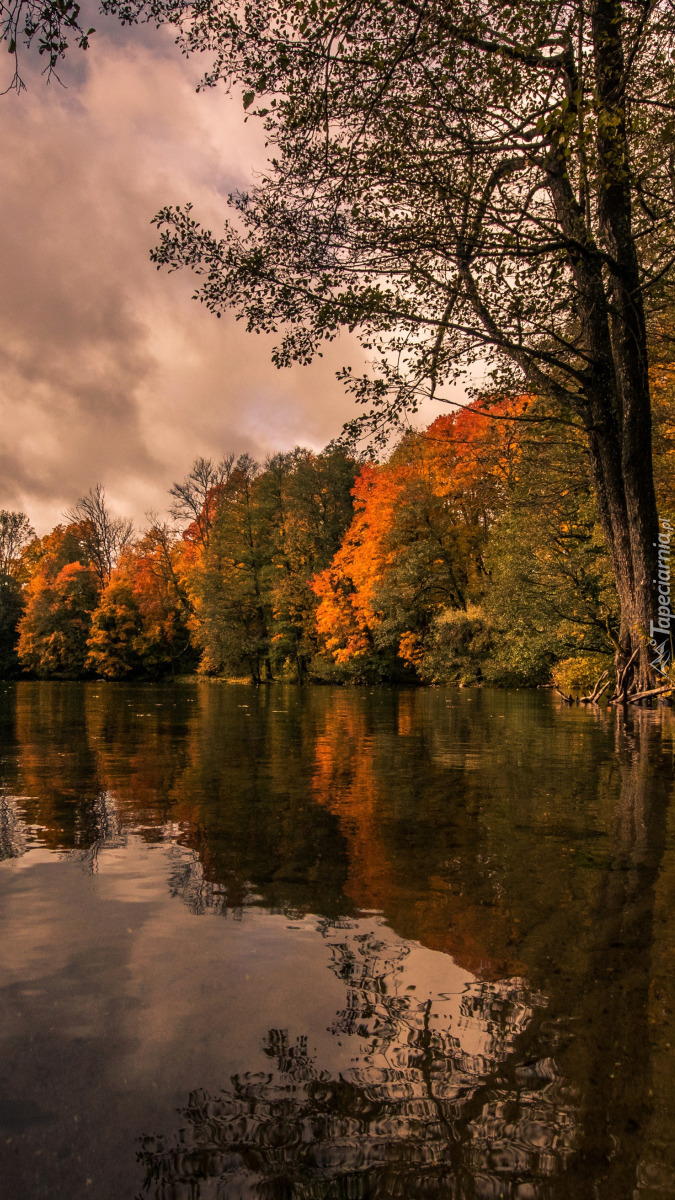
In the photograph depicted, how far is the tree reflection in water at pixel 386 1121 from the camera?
132 centimetres

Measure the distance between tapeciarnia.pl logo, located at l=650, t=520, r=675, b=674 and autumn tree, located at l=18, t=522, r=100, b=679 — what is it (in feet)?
167

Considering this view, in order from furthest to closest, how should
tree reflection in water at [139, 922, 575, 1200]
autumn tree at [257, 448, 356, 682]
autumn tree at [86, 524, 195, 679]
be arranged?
autumn tree at [86, 524, 195, 679], autumn tree at [257, 448, 356, 682], tree reflection in water at [139, 922, 575, 1200]

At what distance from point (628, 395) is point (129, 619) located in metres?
48.5

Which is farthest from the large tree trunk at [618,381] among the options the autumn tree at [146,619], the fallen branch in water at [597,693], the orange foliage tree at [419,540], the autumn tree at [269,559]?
the autumn tree at [146,619]

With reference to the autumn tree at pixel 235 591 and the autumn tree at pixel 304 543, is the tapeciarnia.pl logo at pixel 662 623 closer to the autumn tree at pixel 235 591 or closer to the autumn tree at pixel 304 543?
the autumn tree at pixel 304 543

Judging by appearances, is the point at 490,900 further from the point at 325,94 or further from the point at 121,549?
the point at 121,549

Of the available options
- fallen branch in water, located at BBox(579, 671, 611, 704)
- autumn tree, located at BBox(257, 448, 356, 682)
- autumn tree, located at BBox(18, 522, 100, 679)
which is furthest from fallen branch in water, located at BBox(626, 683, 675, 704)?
autumn tree, located at BBox(18, 522, 100, 679)

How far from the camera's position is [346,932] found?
251 centimetres

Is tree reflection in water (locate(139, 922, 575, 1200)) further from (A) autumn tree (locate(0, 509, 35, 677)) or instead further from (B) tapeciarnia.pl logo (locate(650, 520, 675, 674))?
(A) autumn tree (locate(0, 509, 35, 677))

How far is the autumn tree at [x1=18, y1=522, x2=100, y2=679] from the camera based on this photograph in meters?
57.6

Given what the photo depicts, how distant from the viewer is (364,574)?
117 feet

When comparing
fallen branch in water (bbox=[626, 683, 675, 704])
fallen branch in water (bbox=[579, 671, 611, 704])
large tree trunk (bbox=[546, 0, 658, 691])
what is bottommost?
fallen branch in water (bbox=[579, 671, 611, 704])

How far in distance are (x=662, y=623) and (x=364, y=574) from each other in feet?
79.5

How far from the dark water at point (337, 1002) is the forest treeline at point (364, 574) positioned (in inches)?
348
